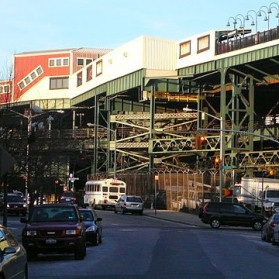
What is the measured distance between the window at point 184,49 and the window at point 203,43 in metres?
2.13

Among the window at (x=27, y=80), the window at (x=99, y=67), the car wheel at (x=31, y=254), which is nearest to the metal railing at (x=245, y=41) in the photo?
the window at (x=99, y=67)

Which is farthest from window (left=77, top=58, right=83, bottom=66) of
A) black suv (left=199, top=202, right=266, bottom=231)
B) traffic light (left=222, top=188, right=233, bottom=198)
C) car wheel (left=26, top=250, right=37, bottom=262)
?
car wheel (left=26, top=250, right=37, bottom=262)

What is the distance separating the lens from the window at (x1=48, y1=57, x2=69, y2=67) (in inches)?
4257

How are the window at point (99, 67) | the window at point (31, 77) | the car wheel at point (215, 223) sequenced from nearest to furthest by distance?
the car wheel at point (215, 223), the window at point (99, 67), the window at point (31, 77)

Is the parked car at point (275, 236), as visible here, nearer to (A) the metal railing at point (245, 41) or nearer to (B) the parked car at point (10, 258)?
(B) the parked car at point (10, 258)

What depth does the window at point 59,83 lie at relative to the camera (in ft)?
351

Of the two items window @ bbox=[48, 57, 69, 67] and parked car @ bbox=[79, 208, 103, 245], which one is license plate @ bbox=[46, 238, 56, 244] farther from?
window @ bbox=[48, 57, 69, 67]

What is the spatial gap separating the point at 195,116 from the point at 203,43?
1340cm

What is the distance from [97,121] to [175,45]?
58.8ft

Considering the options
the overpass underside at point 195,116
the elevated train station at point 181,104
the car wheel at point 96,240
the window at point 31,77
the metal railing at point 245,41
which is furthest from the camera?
the window at point 31,77

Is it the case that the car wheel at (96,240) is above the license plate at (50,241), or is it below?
below

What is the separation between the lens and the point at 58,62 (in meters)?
109

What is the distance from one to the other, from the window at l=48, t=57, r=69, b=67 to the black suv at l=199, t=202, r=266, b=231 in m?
69.5

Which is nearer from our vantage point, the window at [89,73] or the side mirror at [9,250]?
the side mirror at [9,250]
